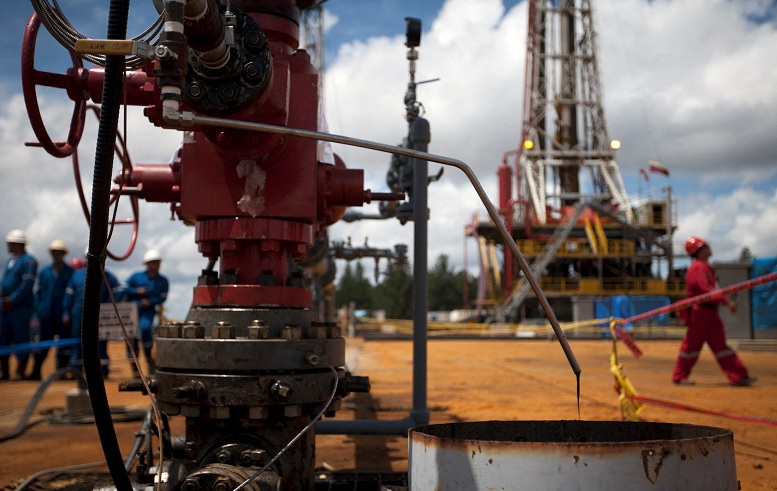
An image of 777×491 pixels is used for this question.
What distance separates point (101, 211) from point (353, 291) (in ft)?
258

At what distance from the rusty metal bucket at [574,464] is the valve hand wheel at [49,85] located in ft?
5.31

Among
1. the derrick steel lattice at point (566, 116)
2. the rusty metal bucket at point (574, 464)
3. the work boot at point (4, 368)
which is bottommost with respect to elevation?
the work boot at point (4, 368)

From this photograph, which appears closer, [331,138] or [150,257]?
[331,138]

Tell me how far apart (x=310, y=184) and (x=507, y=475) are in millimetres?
1271

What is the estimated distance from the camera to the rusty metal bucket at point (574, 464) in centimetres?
129

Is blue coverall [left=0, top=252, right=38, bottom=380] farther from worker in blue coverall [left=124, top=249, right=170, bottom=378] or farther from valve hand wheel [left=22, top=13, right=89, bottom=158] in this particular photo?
valve hand wheel [left=22, top=13, right=89, bottom=158]

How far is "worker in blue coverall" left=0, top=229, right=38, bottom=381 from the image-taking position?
9.09 metres

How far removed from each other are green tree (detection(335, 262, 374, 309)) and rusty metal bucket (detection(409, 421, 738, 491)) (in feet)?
244

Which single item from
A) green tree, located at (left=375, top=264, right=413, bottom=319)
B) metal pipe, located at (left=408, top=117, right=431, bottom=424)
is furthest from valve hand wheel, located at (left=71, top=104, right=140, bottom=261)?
green tree, located at (left=375, top=264, right=413, bottom=319)

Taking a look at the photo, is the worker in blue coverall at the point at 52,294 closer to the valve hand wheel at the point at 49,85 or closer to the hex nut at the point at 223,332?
the valve hand wheel at the point at 49,85

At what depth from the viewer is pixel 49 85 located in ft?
7.45

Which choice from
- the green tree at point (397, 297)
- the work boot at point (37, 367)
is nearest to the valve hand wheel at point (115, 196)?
the work boot at point (37, 367)

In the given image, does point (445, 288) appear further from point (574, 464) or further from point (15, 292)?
point (574, 464)

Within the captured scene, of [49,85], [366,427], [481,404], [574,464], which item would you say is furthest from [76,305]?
[574,464]
